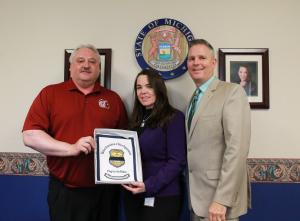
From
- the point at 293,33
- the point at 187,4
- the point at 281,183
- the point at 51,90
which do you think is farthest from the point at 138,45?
the point at 281,183

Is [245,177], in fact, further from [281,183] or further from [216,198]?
[281,183]

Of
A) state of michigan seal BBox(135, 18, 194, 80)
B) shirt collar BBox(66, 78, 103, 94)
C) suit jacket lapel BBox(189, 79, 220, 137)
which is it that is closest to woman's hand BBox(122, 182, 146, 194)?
suit jacket lapel BBox(189, 79, 220, 137)

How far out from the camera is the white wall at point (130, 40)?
2.10 m

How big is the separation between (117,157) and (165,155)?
0.93 feet

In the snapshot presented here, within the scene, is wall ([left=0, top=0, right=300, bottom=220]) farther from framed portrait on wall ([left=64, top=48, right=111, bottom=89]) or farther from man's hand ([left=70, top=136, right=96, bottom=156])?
man's hand ([left=70, top=136, right=96, bottom=156])

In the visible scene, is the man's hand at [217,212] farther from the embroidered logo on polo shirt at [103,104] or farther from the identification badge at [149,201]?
the embroidered logo on polo shirt at [103,104]

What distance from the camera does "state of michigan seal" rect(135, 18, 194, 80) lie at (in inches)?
84.4

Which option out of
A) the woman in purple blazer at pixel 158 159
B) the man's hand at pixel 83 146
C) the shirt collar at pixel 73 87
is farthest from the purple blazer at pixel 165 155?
the shirt collar at pixel 73 87

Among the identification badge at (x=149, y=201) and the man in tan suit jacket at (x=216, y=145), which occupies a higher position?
the man in tan suit jacket at (x=216, y=145)

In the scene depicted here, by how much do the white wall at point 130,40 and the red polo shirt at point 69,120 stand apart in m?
0.36

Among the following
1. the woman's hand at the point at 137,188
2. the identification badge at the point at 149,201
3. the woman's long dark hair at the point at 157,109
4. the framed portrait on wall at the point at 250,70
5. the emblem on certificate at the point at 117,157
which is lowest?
the identification badge at the point at 149,201

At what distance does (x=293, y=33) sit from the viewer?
2109mm

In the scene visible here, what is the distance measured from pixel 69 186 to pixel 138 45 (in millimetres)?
1089

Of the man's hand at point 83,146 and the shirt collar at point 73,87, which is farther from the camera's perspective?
the shirt collar at point 73,87
